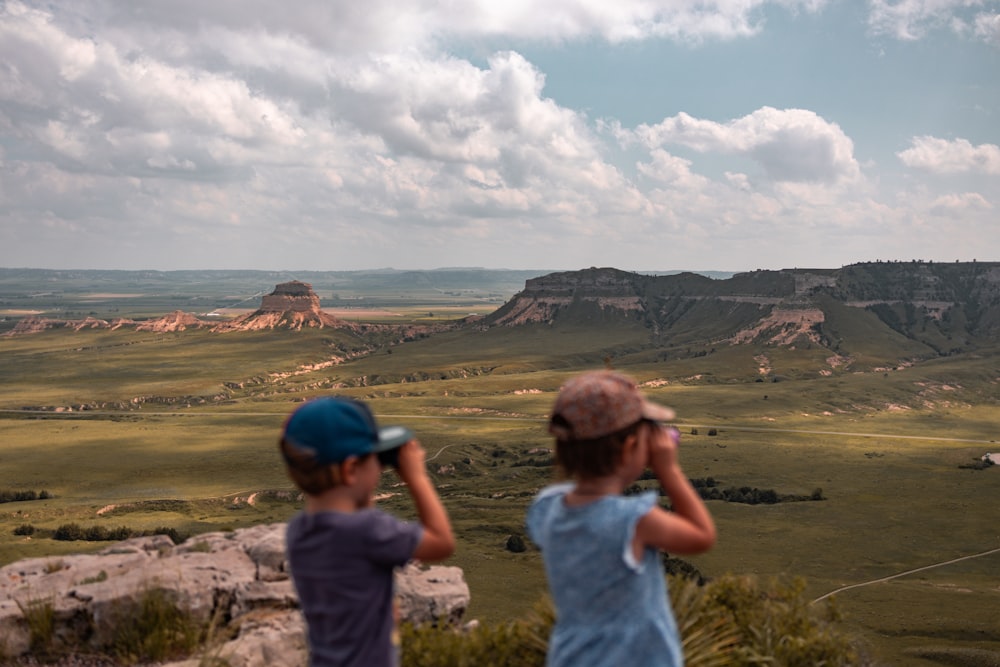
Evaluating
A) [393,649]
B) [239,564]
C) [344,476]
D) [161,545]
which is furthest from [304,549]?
[161,545]

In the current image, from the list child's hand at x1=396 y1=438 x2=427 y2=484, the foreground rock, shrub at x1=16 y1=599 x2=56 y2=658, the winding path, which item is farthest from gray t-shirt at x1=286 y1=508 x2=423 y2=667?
the winding path

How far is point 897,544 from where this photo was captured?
58.5 m

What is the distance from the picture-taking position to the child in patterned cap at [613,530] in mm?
4020

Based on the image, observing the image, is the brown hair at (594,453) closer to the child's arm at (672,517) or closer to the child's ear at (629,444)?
the child's ear at (629,444)

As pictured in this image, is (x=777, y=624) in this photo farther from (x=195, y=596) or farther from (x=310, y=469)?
(x=195, y=596)

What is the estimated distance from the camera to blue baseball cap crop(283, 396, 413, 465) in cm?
415

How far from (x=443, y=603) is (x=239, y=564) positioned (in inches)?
134

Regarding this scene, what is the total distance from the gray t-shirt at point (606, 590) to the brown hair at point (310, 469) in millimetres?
1287

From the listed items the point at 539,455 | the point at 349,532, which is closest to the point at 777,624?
the point at 349,532

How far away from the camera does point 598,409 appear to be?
160 inches

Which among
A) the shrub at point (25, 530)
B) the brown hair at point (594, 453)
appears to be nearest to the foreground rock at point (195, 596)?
the brown hair at point (594, 453)

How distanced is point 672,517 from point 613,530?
33 centimetres

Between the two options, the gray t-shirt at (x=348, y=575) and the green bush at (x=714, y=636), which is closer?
the gray t-shirt at (x=348, y=575)

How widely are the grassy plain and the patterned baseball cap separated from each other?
1754 mm
